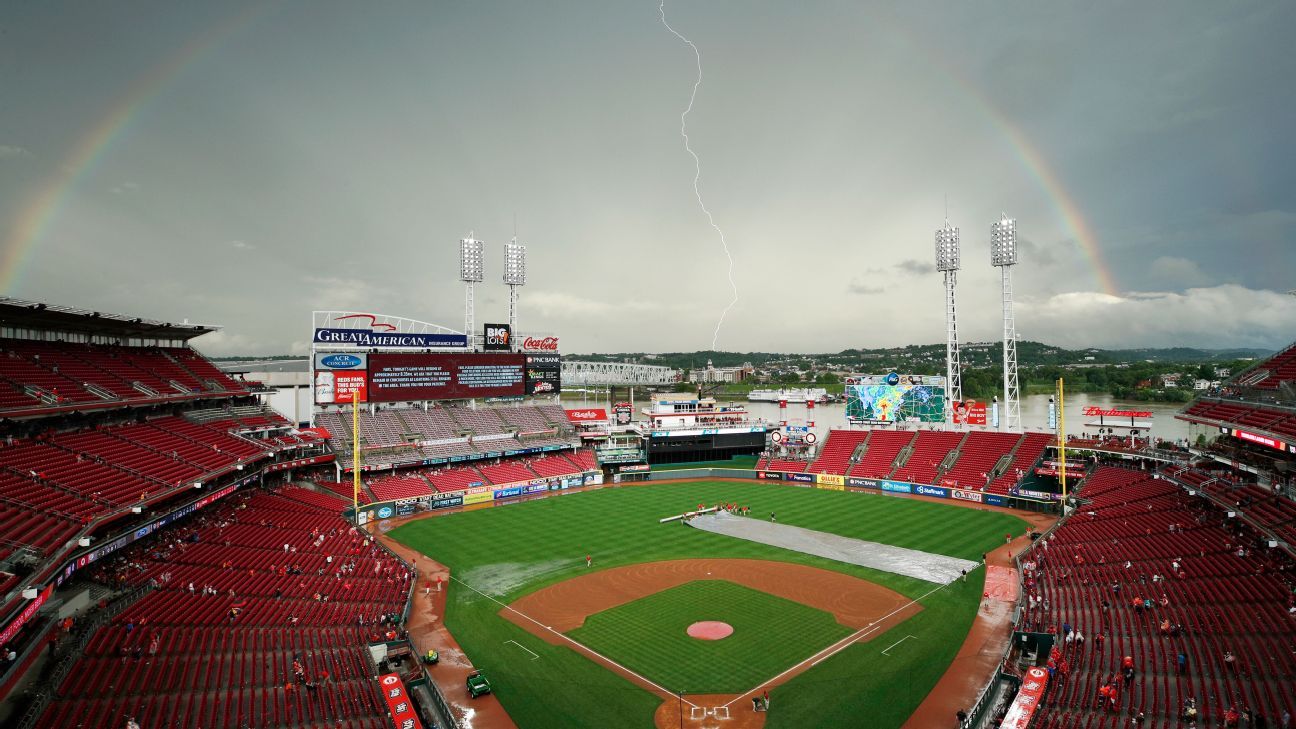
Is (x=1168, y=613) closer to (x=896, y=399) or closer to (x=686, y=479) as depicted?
(x=896, y=399)

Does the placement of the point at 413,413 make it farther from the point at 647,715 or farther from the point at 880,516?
the point at 647,715

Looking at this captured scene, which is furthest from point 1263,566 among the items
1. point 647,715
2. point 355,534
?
point 355,534

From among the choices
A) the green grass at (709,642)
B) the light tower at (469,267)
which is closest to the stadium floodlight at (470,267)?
the light tower at (469,267)

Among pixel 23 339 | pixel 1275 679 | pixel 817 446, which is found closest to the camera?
pixel 1275 679

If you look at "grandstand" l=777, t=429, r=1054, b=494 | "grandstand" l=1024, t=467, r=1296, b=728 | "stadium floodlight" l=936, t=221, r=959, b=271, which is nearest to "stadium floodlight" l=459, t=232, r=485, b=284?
"grandstand" l=777, t=429, r=1054, b=494

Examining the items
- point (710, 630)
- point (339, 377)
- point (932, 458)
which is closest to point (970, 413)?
point (932, 458)

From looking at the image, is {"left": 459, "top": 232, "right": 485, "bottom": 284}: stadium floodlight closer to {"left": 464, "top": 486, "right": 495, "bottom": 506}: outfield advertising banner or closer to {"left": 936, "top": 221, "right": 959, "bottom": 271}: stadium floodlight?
{"left": 464, "top": 486, "right": 495, "bottom": 506}: outfield advertising banner

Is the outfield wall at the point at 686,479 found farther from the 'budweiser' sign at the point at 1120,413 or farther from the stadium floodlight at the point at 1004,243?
the stadium floodlight at the point at 1004,243
